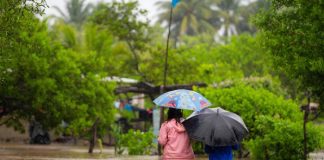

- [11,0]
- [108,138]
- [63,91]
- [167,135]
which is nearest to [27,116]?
[63,91]

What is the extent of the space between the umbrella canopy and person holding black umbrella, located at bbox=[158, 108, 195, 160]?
353 millimetres

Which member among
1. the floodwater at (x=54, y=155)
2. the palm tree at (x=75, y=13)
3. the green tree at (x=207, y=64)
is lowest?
the floodwater at (x=54, y=155)

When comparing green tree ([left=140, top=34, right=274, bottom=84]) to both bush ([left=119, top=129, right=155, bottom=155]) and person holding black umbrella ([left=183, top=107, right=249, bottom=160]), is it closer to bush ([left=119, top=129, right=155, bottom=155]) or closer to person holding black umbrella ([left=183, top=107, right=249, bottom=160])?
bush ([left=119, top=129, right=155, bottom=155])

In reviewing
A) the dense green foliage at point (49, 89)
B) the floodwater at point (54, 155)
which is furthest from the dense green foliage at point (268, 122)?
the dense green foliage at point (49, 89)

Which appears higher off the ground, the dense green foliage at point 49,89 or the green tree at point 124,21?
the green tree at point 124,21

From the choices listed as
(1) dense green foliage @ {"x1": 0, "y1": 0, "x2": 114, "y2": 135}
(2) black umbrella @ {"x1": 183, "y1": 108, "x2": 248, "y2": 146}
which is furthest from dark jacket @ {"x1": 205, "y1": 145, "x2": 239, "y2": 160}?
(1) dense green foliage @ {"x1": 0, "y1": 0, "x2": 114, "y2": 135}

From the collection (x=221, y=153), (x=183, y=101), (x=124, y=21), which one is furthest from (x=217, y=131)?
(x=124, y=21)

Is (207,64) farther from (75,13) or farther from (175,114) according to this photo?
(75,13)

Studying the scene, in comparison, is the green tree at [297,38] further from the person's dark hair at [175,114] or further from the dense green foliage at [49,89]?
the dense green foliage at [49,89]

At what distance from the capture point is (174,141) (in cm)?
848

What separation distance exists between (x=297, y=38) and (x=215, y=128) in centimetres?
385

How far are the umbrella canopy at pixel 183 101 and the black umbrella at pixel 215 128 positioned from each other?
6.1 inches

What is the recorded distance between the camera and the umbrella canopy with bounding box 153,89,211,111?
8.88m

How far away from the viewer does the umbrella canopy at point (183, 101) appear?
8.88m
